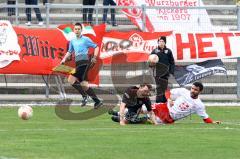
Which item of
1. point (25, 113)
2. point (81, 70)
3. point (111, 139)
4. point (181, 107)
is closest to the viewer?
point (111, 139)

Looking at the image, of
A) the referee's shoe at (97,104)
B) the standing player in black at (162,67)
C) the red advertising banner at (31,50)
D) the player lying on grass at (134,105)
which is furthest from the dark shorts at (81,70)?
the player lying on grass at (134,105)

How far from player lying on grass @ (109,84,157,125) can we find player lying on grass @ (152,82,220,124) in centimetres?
38

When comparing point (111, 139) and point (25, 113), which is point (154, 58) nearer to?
point (25, 113)

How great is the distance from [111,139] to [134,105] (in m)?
3.83

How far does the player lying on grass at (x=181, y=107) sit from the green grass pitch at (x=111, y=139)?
0.25m

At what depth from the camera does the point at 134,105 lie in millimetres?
21438

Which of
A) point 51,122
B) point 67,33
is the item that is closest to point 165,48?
point 67,33

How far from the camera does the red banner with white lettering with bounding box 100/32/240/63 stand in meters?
28.9

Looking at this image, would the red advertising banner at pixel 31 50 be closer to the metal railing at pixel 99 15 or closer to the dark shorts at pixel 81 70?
the metal railing at pixel 99 15

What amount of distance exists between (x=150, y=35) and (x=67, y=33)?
8.18 feet

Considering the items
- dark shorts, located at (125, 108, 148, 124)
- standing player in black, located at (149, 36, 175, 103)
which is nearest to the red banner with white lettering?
standing player in black, located at (149, 36, 175, 103)

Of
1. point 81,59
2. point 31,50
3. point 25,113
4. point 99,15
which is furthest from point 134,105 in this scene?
point 99,15

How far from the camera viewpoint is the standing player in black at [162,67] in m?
26.6

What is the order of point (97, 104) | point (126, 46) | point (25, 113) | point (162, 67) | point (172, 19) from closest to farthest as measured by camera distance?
point (25, 113) < point (97, 104) < point (162, 67) < point (126, 46) < point (172, 19)
